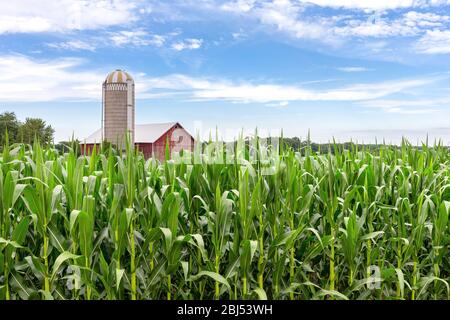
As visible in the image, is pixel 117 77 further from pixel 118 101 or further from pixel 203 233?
pixel 203 233

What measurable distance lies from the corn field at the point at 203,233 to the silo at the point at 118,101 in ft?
42.8

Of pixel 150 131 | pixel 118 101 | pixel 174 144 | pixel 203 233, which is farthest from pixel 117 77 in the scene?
pixel 203 233

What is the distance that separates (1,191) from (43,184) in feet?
0.78

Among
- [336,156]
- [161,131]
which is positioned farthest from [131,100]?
[336,156]

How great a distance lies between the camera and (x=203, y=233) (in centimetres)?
293

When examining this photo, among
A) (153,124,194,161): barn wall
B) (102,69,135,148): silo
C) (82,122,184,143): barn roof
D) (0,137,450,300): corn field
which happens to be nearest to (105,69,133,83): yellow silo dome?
(102,69,135,148): silo

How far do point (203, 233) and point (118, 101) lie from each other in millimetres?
15021

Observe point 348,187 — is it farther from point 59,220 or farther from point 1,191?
point 1,191

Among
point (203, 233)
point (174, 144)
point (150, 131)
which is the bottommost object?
point (203, 233)

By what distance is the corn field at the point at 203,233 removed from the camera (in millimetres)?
2617

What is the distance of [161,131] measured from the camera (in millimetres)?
24344

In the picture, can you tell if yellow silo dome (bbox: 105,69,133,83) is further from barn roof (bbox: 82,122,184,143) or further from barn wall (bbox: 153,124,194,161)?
barn roof (bbox: 82,122,184,143)

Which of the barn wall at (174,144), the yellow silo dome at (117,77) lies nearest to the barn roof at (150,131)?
the barn wall at (174,144)

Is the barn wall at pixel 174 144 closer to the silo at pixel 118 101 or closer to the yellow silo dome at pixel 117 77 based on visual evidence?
the silo at pixel 118 101
